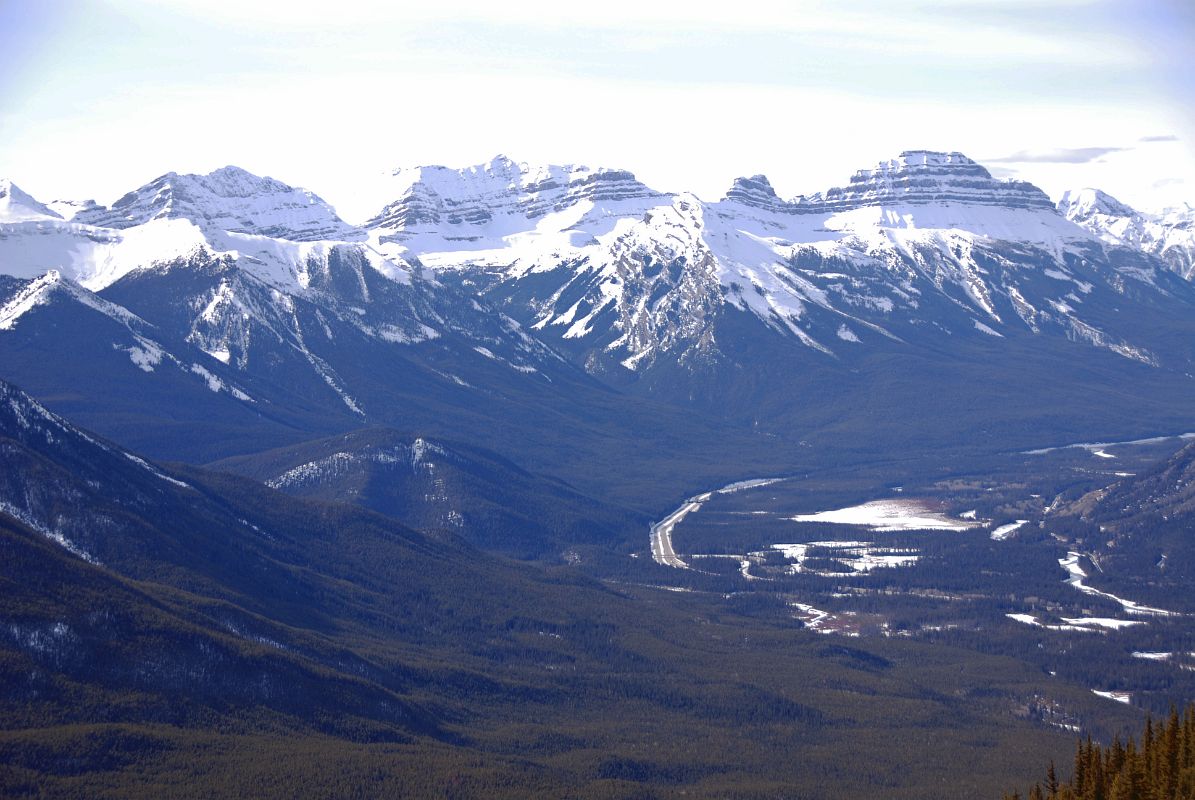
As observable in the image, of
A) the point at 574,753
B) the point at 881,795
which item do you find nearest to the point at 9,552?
the point at 574,753

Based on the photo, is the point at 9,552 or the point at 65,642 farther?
the point at 9,552

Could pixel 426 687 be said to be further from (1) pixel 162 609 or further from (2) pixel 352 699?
(1) pixel 162 609

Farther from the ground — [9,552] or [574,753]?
[9,552]

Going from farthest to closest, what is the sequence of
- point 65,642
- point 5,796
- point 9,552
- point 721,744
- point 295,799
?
point 721,744 → point 9,552 → point 65,642 → point 295,799 → point 5,796

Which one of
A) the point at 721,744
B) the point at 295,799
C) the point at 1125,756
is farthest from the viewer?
the point at 721,744

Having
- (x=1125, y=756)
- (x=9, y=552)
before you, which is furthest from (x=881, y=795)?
(x=9, y=552)

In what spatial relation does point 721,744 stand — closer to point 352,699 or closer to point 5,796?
point 352,699
